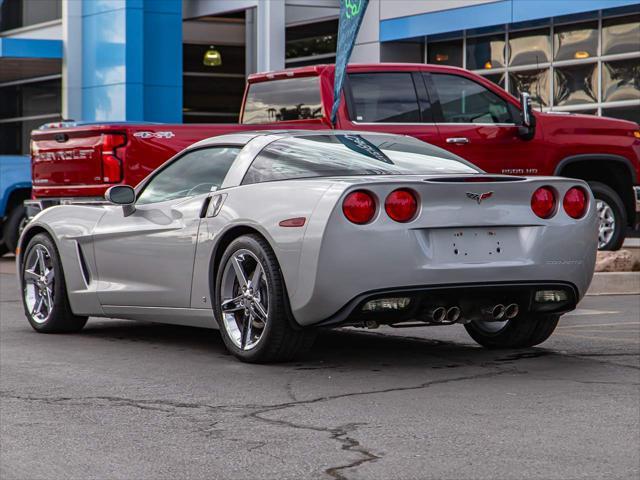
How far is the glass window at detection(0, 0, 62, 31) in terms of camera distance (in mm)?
32250

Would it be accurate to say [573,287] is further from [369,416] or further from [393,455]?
[393,455]

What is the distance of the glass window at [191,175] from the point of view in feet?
27.0

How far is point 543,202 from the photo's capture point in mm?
7457

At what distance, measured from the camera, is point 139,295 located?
27.6 ft

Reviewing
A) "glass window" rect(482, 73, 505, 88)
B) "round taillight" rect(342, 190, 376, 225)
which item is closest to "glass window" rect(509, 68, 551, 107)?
"glass window" rect(482, 73, 505, 88)

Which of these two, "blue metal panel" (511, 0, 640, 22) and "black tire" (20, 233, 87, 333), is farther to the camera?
"blue metal panel" (511, 0, 640, 22)

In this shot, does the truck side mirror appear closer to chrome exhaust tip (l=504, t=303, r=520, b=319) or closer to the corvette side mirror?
the corvette side mirror

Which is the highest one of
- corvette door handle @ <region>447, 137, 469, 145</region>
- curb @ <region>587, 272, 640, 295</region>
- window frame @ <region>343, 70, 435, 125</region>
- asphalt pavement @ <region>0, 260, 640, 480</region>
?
window frame @ <region>343, 70, 435, 125</region>

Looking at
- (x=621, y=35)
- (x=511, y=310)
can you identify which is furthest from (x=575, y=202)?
(x=621, y=35)

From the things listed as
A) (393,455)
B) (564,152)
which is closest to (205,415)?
(393,455)

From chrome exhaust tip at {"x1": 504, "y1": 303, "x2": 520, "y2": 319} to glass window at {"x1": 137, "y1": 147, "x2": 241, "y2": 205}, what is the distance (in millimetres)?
1969

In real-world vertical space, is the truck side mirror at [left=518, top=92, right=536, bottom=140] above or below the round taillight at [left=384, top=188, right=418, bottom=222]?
above

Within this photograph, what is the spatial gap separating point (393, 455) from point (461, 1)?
19113mm

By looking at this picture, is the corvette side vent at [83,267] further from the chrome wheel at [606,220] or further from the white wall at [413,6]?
the white wall at [413,6]
